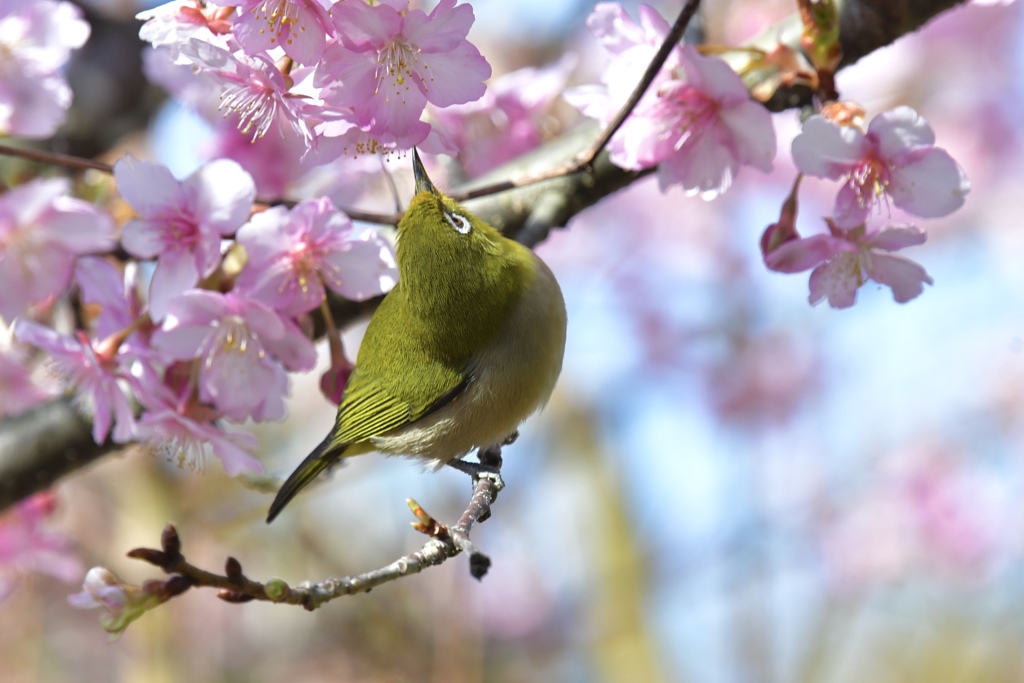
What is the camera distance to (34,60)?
2.26 m

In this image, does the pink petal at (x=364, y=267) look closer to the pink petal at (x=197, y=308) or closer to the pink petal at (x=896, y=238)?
the pink petal at (x=197, y=308)

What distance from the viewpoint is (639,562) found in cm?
Result: 631

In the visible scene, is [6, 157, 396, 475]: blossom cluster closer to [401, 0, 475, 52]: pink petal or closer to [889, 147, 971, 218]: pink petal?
[401, 0, 475, 52]: pink petal

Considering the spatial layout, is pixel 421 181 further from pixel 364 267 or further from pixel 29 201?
pixel 29 201

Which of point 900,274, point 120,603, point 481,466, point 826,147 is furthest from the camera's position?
point 481,466

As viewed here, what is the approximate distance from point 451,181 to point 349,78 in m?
0.97

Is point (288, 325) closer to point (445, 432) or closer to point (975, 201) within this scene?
point (445, 432)

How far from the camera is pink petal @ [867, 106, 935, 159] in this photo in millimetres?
1679

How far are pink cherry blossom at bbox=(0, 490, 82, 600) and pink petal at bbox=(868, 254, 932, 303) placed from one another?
92.4 inches

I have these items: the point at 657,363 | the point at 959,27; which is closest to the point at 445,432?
the point at 657,363

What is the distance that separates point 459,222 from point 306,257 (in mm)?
321

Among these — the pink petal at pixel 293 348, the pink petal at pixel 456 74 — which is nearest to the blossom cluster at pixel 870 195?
the pink petal at pixel 456 74

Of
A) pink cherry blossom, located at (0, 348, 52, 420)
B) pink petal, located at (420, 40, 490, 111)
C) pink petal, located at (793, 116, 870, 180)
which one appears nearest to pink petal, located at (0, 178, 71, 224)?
pink cherry blossom, located at (0, 348, 52, 420)

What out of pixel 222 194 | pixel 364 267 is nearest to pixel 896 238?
pixel 364 267
